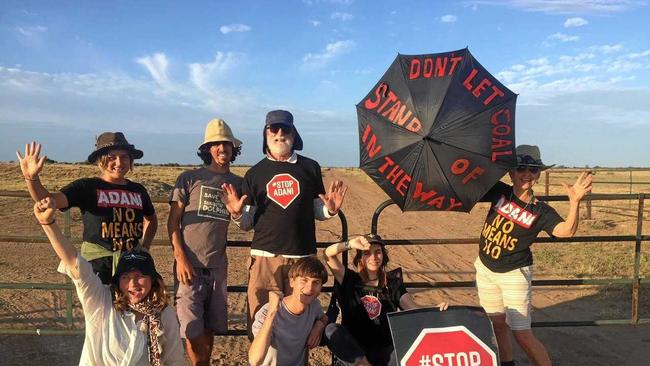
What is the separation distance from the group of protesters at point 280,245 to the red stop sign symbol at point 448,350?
1.03ft

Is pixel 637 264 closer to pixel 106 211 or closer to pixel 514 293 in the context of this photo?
pixel 514 293

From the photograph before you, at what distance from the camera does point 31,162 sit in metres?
2.72

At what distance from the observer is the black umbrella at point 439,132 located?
3.42 m

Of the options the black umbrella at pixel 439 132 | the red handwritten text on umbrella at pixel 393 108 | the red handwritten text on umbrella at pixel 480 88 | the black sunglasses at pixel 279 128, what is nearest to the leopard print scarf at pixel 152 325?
the black sunglasses at pixel 279 128

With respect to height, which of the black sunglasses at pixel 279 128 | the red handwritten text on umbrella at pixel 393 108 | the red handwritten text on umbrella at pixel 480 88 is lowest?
the black sunglasses at pixel 279 128

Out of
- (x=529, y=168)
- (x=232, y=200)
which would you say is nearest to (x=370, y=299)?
(x=232, y=200)

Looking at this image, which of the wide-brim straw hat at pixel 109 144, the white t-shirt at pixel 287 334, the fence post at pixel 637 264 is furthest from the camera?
the fence post at pixel 637 264

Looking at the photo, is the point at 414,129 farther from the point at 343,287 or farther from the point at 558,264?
the point at 558,264

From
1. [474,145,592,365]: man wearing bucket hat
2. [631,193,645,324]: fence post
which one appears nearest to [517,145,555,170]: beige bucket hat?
[474,145,592,365]: man wearing bucket hat

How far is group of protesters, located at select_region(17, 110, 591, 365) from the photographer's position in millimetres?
3088

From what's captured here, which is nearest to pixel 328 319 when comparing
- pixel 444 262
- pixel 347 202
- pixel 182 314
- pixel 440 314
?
pixel 440 314

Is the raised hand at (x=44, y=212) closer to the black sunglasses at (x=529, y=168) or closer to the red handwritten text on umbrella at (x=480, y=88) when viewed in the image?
the red handwritten text on umbrella at (x=480, y=88)

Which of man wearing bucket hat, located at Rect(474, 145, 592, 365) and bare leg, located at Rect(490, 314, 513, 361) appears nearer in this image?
man wearing bucket hat, located at Rect(474, 145, 592, 365)

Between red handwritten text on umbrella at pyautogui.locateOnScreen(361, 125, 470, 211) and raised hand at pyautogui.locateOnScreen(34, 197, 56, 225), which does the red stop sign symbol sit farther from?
raised hand at pyautogui.locateOnScreen(34, 197, 56, 225)
